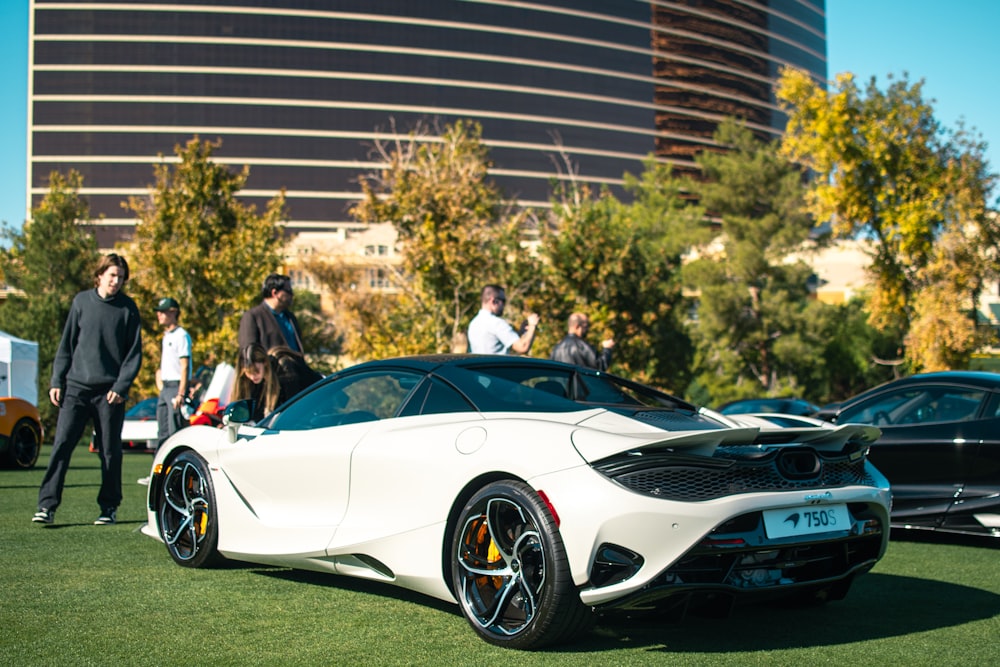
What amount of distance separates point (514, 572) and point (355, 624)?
85 cm

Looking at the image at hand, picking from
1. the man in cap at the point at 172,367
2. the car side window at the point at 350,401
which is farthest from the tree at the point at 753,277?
the car side window at the point at 350,401

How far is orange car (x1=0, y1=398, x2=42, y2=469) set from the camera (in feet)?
42.5

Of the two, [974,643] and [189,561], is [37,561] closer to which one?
[189,561]

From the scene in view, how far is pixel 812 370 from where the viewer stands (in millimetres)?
67938

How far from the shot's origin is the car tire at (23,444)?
515 inches

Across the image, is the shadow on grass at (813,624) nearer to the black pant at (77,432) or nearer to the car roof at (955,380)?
the car roof at (955,380)

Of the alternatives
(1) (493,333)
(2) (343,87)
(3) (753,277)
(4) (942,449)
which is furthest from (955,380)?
(2) (343,87)

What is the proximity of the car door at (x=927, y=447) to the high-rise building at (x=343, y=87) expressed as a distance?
78.4m

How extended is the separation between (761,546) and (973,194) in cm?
2764

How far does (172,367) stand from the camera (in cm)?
1102

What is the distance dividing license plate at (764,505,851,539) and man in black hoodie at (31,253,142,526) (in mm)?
5055

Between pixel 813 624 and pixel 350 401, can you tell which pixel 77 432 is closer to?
pixel 350 401

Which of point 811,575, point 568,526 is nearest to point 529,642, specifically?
point 568,526

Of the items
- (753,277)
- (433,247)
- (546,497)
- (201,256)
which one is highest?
(753,277)
